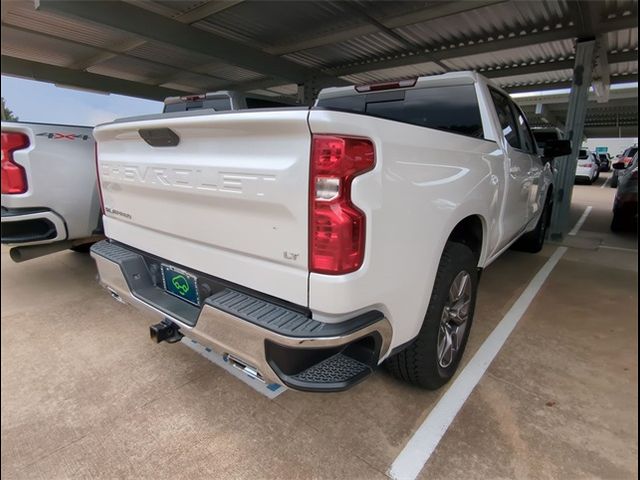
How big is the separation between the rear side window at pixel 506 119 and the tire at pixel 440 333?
1.38 meters

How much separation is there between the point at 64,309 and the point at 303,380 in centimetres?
293

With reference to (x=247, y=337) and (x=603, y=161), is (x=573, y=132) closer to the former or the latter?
(x=247, y=337)

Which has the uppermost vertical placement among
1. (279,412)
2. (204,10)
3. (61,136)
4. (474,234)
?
(204,10)

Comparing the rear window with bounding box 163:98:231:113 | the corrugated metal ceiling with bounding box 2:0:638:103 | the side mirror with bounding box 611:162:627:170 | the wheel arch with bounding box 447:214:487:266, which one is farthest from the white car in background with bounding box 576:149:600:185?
the rear window with bounding box 163:98:231:113

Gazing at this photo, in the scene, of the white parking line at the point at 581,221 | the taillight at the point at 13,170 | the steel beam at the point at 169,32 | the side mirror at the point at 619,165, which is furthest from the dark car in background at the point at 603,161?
the taillight at the point at 13,170

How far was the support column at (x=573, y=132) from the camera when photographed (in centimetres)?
602

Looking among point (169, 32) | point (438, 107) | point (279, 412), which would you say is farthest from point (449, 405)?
point (169, 32)

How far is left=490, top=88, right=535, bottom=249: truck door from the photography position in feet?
10.1

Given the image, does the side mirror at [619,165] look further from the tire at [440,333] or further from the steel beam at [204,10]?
the steel beam at [204,10]

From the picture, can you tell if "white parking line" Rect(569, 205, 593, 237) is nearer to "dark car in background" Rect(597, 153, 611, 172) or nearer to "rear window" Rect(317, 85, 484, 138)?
"dark car in background" Rect(597, 153, 611, 172)

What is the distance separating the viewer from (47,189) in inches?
124

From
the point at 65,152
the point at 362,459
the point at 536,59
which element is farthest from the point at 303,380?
the point at 536,59

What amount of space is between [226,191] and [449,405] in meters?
1.82

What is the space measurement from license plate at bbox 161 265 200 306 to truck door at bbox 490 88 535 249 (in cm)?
240
